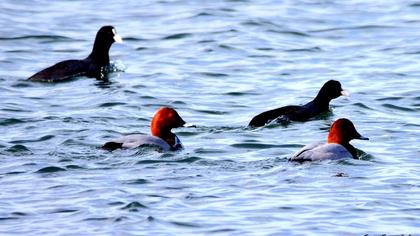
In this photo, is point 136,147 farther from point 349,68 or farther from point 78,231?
point 349,68

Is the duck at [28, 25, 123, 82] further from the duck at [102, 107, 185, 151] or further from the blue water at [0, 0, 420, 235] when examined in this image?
the duck at [102, 107, 185, 151]

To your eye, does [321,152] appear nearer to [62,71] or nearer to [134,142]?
[134,142]

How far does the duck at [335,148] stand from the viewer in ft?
45.4

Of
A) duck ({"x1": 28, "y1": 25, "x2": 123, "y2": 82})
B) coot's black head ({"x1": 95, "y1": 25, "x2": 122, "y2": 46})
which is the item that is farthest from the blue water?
coot's black head ({"x1": 95, "y1": 25, "x2": 122, "y2": 46})

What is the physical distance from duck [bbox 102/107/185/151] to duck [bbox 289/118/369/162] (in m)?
1.62

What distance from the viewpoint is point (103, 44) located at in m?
21.5

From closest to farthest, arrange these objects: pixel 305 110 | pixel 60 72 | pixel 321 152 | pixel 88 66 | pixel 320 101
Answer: pixel 321 152
pixel 305 110
pixel 320 101
pixel 60 72
pixel 88 66

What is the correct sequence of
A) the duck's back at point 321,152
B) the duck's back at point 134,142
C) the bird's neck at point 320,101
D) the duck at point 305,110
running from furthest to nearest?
1. the bird's neck at point 320,101
2. the duck at point 305,110
3. the duck's back at point 134,142
4. the duck's back at point 321,152

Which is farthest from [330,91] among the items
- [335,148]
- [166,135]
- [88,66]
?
[88,66]

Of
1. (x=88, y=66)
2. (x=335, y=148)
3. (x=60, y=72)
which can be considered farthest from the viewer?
(x=88, y=66)

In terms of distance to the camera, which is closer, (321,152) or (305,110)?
(321,152)

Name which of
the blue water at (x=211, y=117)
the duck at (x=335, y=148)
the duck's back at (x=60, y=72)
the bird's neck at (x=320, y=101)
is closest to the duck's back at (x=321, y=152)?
the duck at (x=335, y=148)

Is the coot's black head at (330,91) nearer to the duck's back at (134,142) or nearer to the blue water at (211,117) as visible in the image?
the blue water at (211,117)

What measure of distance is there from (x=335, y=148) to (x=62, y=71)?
7.29 metres
